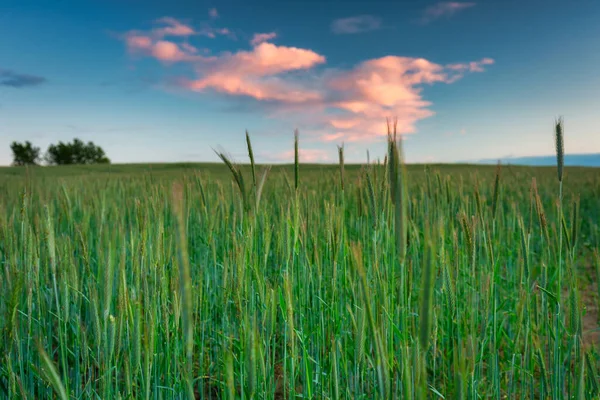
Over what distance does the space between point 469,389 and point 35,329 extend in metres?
1.50

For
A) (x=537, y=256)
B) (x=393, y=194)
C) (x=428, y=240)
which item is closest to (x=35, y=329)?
(x=393, y=194)

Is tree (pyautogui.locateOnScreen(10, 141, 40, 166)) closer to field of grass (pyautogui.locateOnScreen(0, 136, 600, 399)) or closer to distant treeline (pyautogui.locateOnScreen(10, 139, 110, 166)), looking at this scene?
distant treeline (pyautogui.locateOnScreen(10, 139, 110, 166))

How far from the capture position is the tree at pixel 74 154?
45.8 meters

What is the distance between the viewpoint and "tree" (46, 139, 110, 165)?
45.8 meters

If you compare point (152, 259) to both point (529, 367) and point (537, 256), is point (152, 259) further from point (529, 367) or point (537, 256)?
point (537, 256)

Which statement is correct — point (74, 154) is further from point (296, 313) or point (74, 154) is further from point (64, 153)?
point (296, 313)

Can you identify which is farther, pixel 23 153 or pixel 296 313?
pixel 23 153

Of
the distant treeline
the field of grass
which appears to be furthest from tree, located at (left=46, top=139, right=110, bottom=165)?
the field of grass

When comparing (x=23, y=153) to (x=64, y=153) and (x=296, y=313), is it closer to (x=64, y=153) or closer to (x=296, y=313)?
(x=64, y=153)

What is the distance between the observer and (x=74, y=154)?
46344 mm

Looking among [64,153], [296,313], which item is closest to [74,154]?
[64,153]

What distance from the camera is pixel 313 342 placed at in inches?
58.1

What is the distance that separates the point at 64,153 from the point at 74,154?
0.94 m

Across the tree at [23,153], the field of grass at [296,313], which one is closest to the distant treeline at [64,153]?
the tree at [23,153]
